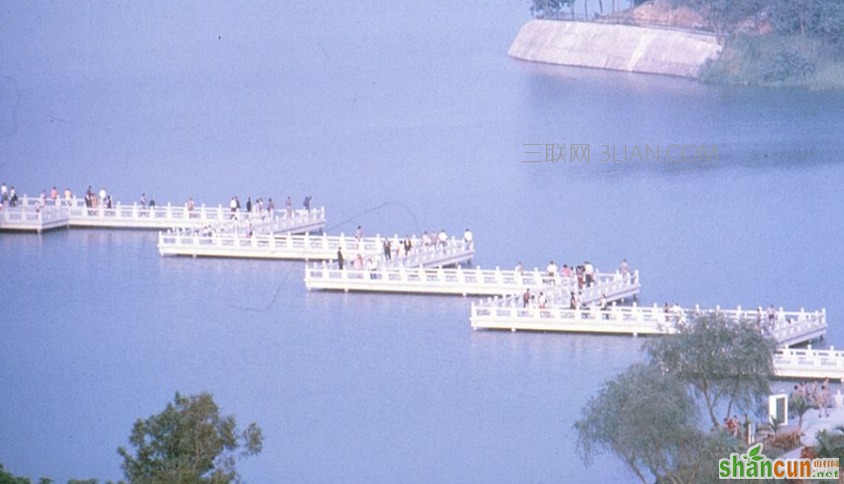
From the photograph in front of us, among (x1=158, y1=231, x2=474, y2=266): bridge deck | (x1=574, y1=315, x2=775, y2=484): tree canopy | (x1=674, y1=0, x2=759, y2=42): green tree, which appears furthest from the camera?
(x1=674, y1=0, x2=759, y2=42): green tree

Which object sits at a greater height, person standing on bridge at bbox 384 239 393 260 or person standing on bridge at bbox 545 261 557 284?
person standing on bridge at bbox 384 239 393 260

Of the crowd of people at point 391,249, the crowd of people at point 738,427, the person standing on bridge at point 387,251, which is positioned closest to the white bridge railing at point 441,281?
the crowd of people at point 391,249

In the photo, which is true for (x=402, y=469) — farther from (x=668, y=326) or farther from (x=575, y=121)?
(x=575, y=121)

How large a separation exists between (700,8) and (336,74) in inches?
986

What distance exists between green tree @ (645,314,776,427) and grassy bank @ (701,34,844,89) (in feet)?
242

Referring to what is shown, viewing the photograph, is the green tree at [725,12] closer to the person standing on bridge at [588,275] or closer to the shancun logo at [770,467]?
the person standing on bridge at [588,275]

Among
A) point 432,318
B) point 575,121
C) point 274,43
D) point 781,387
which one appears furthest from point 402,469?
point 274,43

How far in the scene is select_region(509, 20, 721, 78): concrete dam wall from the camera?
12644cm

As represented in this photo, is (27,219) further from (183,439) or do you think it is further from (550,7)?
(550,7)

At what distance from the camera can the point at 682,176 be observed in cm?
9019

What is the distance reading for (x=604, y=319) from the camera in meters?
56.0

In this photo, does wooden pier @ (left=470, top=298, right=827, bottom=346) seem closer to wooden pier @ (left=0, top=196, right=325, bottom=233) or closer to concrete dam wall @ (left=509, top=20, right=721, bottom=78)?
wooden pier @ (left=0, top=196, right=325, bottom=233)

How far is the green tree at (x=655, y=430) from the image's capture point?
3959cm

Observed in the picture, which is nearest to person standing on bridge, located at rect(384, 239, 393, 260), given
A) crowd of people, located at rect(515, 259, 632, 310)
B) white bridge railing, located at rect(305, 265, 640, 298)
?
white bridge railing, located at rect(305, 265, 640, 298)
